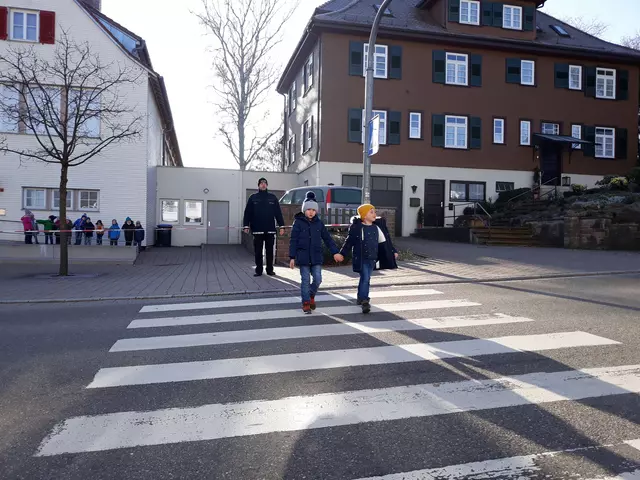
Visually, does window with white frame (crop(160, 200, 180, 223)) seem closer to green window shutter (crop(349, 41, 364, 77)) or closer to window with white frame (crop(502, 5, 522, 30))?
green window shutter (crop(349, 41, 364, 77))

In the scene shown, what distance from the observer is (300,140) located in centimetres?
3031

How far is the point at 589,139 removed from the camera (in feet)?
92.1

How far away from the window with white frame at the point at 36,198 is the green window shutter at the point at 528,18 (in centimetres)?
2430

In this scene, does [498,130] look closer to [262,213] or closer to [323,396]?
[262,213]

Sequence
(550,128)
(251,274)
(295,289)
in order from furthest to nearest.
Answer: (550,128) → (251,274) → (295,289)

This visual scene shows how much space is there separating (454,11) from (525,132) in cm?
707

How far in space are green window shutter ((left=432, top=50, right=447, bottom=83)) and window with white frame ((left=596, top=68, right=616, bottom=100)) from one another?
8977mm

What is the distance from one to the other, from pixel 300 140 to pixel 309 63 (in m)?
4.40

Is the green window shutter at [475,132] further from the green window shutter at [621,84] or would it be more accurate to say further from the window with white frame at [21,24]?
the window with white frame at [21,24]

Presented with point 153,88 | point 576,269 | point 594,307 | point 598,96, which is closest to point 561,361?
point 594,307

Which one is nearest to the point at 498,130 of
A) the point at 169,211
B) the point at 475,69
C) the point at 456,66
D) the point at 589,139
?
the point at 475,69

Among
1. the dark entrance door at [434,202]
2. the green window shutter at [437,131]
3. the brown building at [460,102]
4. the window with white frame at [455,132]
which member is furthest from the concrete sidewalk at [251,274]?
the window with white frame at [455,132]

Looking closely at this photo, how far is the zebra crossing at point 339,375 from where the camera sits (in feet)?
10.6

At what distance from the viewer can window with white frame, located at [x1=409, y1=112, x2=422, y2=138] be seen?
25.8 meters
